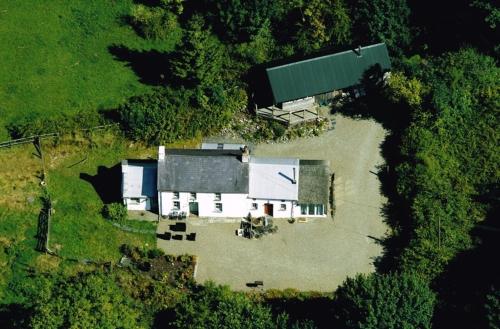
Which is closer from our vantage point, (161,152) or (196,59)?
(161,152)

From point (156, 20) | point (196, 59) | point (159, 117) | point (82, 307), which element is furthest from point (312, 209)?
point (156, 20)

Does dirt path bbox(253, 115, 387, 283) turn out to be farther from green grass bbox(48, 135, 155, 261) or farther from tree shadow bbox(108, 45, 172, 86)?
green grass bbox(48, 135, 155, 261)

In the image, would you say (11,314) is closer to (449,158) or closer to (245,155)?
(245,155)

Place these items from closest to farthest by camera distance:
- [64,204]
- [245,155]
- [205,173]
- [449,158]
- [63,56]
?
[245,155] → [205,173] → [64,204] → [449,158] → [63,56]

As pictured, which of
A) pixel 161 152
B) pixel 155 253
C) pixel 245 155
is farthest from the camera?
pixel 245 155

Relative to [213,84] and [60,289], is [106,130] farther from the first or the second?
[60,289]

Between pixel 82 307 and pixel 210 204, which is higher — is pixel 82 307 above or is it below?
below

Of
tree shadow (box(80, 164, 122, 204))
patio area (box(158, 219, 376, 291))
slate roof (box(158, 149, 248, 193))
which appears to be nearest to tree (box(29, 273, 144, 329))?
patio area (box(158, 219, 376, 291))

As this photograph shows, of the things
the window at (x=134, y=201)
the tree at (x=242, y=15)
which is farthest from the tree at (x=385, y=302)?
the tree at (x=242, y=15)
